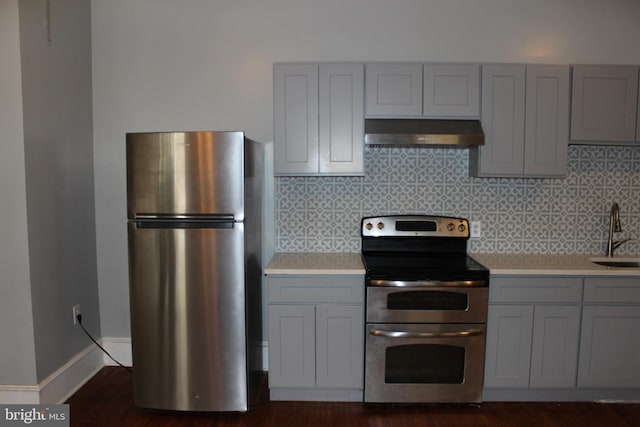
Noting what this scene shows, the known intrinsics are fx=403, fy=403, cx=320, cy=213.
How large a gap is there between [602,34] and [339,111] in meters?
1.97

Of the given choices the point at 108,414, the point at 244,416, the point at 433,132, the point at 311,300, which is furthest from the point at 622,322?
the point at 108,414

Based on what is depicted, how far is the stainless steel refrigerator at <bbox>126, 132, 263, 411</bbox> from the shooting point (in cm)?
223

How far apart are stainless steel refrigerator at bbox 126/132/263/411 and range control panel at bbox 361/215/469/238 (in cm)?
94

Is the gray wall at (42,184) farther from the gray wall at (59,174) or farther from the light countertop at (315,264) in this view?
the light countertop at (315,264)

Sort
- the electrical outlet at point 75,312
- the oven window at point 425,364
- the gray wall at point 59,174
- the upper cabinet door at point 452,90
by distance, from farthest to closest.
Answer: the electrical outlet at point 75,312, the upper cabinet door at point 452,90, the oven window at point 425,364, the gray wall at point 59,174

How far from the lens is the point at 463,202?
2936 mm

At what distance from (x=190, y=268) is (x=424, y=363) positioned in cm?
149

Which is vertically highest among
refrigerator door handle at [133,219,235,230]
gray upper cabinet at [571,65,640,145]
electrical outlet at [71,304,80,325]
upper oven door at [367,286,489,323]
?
gray upper cabinet at [571,65,640,145]

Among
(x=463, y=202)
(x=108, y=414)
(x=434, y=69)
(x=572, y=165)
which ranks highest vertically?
(x=434, y=69)

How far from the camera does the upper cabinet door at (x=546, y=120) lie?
2559 mm

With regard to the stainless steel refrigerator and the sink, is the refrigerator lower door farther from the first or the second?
the sink

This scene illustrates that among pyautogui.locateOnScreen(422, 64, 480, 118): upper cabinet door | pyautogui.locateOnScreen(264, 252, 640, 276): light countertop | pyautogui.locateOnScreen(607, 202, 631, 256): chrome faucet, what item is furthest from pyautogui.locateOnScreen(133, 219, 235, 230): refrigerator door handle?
pyautogui.locateOnScreen(607, 202, 631, 256): chrome faucet

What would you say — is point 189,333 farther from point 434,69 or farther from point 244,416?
point 434,69

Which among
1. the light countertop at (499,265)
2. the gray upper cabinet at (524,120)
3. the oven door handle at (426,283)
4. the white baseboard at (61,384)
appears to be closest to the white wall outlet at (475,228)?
the light countertop at (499,265)
